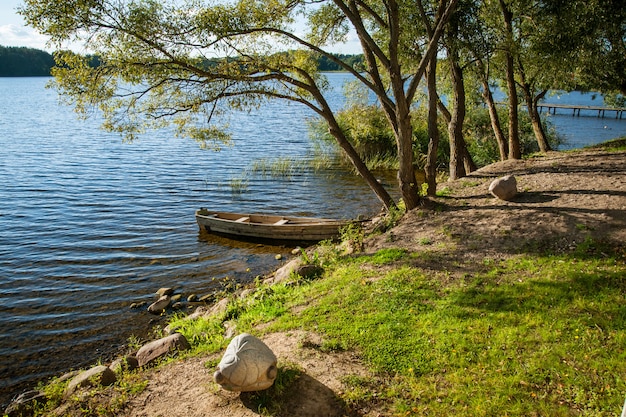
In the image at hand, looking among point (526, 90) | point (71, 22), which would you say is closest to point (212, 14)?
point (71, 22)

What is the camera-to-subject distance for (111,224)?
2117cm

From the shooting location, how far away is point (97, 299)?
14273 millimetres

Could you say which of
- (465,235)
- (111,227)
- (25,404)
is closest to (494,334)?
(465,235)

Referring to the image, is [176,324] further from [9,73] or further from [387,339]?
[9,73]

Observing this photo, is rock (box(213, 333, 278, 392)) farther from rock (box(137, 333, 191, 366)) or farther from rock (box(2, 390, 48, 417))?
rock (box(2, 390, 48, 417))

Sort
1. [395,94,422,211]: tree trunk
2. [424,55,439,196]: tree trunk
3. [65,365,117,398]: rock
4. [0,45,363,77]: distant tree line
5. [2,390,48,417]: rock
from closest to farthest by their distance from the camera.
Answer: [65,365,117,398]: rock, [2,390,48,417]: rock, [395,94,422,211]: tree trunk, [424,55,439,196]: tree trunk, [0,45,363,77]: distant tree line

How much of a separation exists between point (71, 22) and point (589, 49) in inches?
636

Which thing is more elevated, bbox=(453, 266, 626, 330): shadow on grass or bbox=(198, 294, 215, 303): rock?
bbox=(453, 266, 626, 330): shadow on grass

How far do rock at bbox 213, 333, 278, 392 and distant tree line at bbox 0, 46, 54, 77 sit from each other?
11646 centimetres

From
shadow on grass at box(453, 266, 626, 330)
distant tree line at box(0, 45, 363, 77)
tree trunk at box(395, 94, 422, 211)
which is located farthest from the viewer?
distant tree line at box(0, 45, 363, 77)

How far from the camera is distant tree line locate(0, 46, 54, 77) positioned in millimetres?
104812

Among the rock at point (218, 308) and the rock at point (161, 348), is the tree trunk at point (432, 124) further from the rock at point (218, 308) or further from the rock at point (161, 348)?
the rock at point (161, 348)

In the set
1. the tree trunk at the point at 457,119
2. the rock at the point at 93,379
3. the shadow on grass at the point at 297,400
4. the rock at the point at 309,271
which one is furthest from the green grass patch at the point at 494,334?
the tree trunk at the point at 457,119

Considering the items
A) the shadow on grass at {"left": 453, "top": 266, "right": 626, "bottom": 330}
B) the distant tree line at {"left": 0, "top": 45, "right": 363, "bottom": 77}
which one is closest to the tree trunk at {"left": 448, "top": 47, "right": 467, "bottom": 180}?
the shadow on grass at {"left": 453, "top": 266, "right": 626, "bottom": 330}
